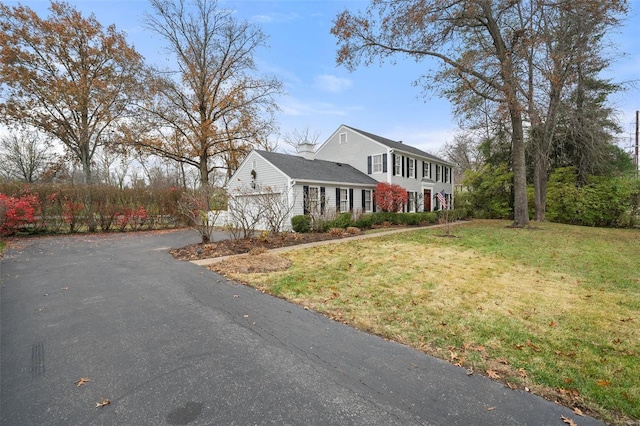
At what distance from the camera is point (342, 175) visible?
1764 centimetres

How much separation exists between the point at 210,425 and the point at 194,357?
1.06m

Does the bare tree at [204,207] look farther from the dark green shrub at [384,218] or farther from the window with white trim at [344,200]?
the dark green shrub at [384,218]

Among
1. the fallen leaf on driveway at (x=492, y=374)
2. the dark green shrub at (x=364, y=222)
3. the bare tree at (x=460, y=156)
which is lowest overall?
the fallen leaf on driveway at (x=492, y=374)

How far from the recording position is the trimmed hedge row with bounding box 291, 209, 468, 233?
42.4 feet

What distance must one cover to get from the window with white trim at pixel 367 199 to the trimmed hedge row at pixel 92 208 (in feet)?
39.3

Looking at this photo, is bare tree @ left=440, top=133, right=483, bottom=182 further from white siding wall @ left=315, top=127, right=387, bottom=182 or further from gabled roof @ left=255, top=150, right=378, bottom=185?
gabled roof @ left=255, top=150, right=378, bottom=185

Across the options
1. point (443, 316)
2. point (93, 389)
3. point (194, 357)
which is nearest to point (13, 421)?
point (93, 389)

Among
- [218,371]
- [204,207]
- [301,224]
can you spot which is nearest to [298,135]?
[301,224]

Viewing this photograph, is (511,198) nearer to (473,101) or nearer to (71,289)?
(473,101)

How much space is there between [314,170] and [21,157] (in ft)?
114

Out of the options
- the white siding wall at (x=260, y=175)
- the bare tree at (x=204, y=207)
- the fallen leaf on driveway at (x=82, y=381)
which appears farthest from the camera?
the white siding wall at (x=260, y=175)

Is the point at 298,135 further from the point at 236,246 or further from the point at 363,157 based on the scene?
the point at 236,246

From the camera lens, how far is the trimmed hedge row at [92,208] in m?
12.8

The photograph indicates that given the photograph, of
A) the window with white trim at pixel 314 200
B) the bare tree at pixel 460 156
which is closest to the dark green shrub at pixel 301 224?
the window with white trim at pixel 314 200
